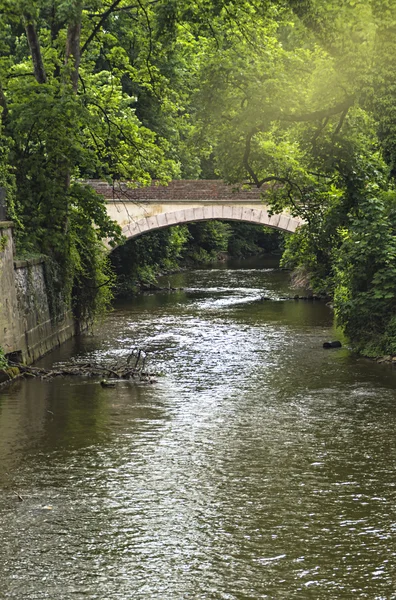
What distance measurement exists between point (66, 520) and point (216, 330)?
47.5 ft

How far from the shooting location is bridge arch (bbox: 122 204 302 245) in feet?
104

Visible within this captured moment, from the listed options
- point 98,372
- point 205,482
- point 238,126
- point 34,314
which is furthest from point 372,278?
point 205,482

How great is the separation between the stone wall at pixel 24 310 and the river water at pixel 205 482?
0.77 m

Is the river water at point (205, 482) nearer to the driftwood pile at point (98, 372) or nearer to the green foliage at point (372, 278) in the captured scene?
the driftwood pile at point (98, 372)

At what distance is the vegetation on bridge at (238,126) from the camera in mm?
17281

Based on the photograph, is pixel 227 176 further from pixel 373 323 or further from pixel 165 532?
pixel 165 532

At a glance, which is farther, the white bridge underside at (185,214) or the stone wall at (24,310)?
the white bridge underside at (185,214)

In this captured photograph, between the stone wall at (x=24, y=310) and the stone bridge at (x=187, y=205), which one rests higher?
the stone bridge at (x=187, y=205)

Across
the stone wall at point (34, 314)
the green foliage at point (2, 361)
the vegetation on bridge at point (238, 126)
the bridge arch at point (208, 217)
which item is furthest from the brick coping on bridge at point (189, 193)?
the green foliage at point (2, 361)

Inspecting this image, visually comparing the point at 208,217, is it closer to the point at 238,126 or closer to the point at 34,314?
the point at 238,126

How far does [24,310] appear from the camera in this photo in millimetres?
17656

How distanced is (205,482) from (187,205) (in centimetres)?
2233

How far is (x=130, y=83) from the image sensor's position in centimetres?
3403

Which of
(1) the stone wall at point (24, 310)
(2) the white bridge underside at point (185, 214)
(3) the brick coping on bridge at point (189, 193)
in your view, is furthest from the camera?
(2) the white bridge underside at point (185, 214)
